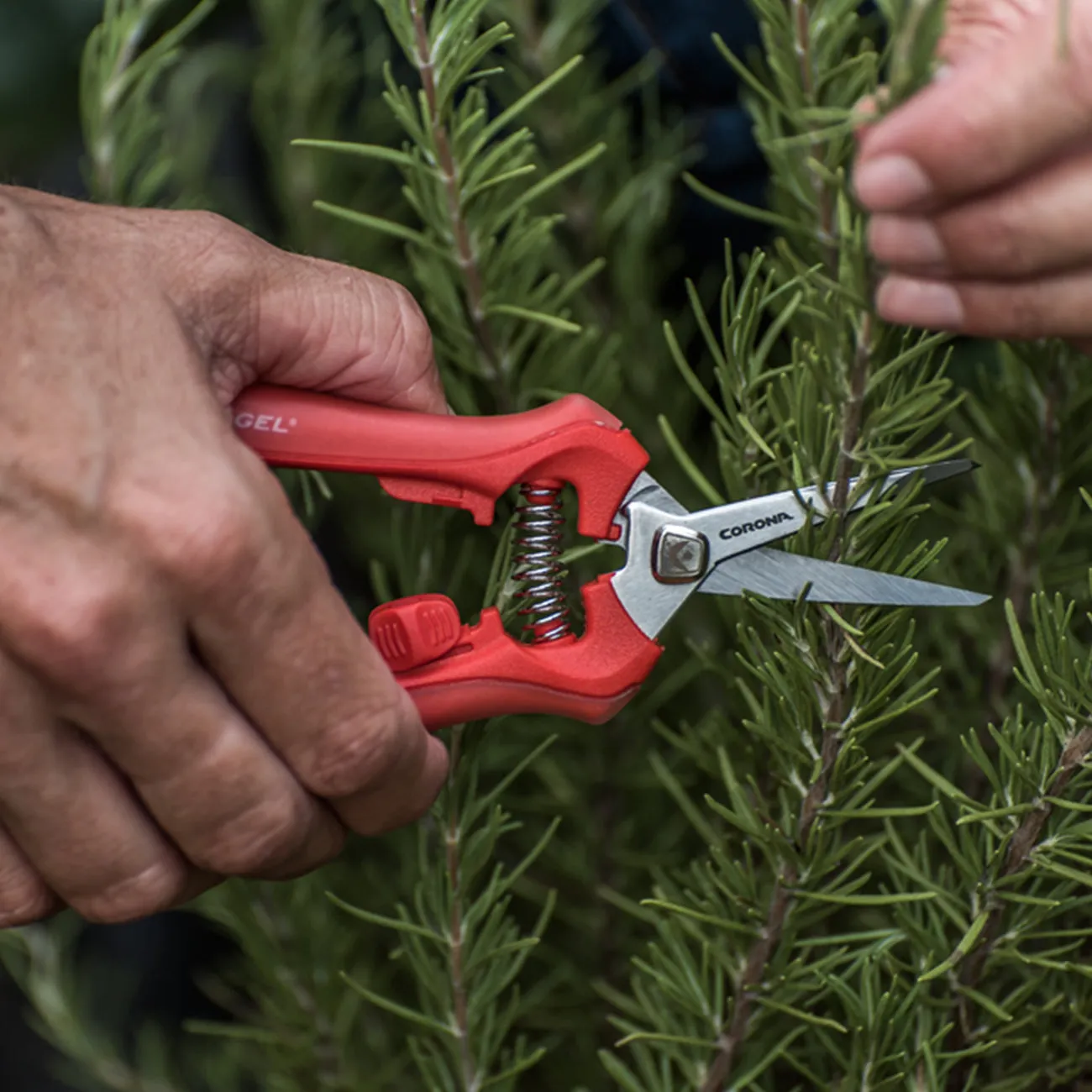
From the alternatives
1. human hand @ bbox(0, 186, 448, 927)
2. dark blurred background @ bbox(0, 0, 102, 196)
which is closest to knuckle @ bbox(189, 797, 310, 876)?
human hand @ bbox(0, 186, 448, 927)

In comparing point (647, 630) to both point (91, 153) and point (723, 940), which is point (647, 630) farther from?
point (91, 153)

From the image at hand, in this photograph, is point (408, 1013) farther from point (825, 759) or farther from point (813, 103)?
point (813, 103)

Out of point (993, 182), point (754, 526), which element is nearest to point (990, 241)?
point (993, 182)

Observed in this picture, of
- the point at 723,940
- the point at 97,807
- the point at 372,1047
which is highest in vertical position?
the point at 97,807

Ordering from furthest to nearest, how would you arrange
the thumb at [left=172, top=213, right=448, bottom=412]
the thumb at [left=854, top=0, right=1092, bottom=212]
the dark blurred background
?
the dark blurred background
the thumb at [left=172, top=213, right=448, bottom=412]
the thumb at [left=854, top=0, right=1092, bottom=212]

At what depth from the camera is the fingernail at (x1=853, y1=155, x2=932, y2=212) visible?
32cm

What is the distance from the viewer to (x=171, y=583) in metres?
0.40

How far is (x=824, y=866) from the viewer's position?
1.38ft

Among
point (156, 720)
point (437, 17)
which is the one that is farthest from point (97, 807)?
point (437, 17)

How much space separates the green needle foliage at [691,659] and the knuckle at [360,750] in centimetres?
5

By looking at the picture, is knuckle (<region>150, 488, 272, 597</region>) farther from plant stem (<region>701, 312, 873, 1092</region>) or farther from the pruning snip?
plant stem (<region>701, 312, 873, 1092</region>)

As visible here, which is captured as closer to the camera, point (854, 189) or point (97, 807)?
point (854, 189)

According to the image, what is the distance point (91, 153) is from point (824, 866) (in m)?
0.43

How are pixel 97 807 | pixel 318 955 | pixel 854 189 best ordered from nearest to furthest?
pixel 854 189
pixel 97 807
pixel 318 955
